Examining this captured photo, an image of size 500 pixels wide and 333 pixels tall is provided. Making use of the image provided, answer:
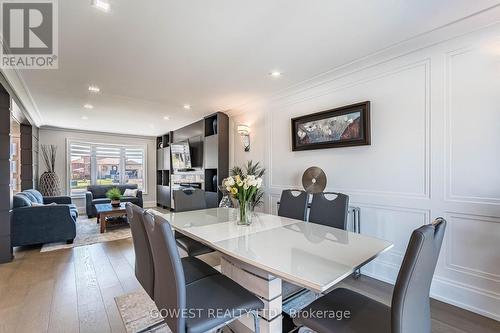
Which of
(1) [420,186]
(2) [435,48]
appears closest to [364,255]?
(1) [420,186]

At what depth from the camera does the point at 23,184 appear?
5.21m

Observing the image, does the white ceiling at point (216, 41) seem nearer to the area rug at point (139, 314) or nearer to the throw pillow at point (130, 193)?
the area rug at point (139, 314)

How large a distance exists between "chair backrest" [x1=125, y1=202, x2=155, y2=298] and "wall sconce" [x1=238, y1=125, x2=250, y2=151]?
116 inches

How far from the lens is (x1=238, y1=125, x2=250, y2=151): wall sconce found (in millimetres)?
4426

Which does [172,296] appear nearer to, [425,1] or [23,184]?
[425,1]

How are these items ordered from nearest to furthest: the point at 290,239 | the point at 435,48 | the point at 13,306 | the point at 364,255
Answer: the point at 364,255 < the point at 290,239 < the point at 13,306 < the point at 435,48

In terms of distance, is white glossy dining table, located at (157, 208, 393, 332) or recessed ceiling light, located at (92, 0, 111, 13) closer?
white glossy dining table, located at (157, 208, 393, 332)

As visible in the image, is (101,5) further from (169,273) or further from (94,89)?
(94,89)

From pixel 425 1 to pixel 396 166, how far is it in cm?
151

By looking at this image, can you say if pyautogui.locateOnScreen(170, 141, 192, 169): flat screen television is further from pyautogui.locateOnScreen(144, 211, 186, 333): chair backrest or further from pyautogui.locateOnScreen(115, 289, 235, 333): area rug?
pyautogui.locateOnScreen(144, 211, 186, 333): chair backrest

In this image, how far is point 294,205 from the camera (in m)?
2.72

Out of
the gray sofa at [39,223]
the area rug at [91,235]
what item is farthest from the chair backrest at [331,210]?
the gray sofa at [39,223]

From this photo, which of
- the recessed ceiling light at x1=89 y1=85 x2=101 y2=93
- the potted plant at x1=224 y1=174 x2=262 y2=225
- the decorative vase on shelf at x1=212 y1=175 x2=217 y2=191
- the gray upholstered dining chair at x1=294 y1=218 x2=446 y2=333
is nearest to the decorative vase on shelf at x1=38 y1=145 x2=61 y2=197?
the recessed ceiling light at x1=89 y1=85 x2=101 y2=93

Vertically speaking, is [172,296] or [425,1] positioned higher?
[425,1]
